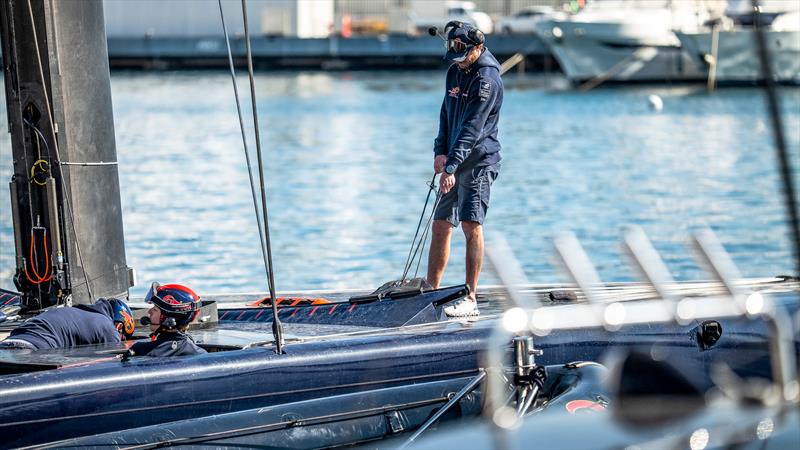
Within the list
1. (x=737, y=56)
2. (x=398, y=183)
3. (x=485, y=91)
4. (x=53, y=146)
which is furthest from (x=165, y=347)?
(x=737, y=56)

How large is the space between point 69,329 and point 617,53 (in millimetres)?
45106

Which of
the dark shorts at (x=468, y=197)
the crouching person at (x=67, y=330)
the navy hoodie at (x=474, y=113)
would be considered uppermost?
the navy hoodie at (x=474, y=113)

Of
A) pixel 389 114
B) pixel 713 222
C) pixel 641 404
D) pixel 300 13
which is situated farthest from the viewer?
pixel 300 13

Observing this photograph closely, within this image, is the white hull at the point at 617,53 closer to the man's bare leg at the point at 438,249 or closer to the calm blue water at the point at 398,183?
the calm blue water at the point at 398,183

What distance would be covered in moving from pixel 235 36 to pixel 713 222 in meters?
44.6

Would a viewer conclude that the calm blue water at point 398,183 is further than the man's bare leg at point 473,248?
Yes

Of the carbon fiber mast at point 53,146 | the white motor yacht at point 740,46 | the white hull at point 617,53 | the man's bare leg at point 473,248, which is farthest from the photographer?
the white hull at point 617,53

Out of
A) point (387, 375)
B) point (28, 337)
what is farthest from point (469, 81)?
point (28, 337)

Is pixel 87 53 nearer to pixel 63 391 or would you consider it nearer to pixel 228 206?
pixel 63 391

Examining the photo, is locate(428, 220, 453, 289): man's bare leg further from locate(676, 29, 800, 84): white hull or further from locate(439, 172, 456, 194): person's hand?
locate(676, 29, 800, 84): white hull

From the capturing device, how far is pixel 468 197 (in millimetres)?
8133

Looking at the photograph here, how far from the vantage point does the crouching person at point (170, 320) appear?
6.73m

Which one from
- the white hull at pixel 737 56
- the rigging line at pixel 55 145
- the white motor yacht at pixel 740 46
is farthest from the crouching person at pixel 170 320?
the white hull at pixel 737 56

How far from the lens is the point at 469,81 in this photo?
818 cm
